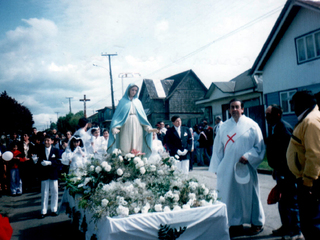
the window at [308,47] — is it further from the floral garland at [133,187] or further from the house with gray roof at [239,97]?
the floral garland at [133,187]

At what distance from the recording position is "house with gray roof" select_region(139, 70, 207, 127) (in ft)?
120

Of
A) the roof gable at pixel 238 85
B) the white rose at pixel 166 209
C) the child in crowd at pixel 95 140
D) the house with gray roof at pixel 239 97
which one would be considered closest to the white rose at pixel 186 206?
the white rose at pixel 166 209

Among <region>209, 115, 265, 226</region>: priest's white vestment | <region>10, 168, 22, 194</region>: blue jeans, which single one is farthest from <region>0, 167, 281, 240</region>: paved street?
<region>10, 168, 22, 194</region>: blue jeans

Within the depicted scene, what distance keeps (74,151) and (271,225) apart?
15.8ft

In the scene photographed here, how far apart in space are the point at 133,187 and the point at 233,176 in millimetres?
1913

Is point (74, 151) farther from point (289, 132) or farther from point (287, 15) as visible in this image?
point (287, 15)

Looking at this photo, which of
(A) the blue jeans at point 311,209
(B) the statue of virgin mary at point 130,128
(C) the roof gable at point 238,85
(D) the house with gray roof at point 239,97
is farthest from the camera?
(C) the roof gable at point 238,85

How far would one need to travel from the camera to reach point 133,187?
361 cm

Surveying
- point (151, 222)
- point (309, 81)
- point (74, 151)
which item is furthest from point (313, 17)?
point (151, 222)

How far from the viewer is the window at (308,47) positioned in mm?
14492

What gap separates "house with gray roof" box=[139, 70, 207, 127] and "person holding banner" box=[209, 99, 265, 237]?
3063 cm

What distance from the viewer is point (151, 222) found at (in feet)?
10.4

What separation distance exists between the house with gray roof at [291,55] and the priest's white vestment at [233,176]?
39.1 feet

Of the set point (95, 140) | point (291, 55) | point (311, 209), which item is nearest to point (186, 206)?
point (311, 209)
